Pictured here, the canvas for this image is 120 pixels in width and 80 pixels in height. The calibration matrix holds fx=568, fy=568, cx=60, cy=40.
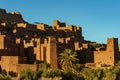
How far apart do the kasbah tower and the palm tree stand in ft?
2.26

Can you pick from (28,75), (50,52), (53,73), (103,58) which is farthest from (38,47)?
(103,58)

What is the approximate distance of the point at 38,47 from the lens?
56.6 metres

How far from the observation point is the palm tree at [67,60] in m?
56.0

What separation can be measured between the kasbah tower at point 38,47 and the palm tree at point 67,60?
689 mm

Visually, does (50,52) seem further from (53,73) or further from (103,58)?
(103,58)

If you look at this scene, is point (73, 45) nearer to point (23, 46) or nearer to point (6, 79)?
point (23, 46)

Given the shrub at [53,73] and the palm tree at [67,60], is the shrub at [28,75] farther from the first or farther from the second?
the palm tree at [67,60]

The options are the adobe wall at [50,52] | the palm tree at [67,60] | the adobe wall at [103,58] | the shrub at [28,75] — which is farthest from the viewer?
the adobe wall at [103,58]

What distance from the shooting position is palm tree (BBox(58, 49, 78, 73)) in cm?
5597

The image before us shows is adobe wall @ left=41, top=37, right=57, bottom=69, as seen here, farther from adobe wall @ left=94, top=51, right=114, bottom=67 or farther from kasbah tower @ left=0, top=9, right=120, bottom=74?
adobe wall @ left=94, top=51, right=114, bottom=67

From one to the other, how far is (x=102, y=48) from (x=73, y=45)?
4408mm

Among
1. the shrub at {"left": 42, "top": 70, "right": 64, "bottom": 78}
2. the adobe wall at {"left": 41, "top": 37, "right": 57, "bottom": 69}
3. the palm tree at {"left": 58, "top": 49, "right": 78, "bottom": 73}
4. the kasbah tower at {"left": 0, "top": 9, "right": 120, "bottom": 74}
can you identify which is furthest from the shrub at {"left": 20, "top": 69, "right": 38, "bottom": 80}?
the palm tree at {"left": 58, "top": 49, "right": 78, "bottom": 73}

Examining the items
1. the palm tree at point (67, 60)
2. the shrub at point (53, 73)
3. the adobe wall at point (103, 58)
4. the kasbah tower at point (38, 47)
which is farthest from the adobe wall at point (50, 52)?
the adobe wall at point (103, 58)

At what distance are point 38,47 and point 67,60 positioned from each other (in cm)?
320
